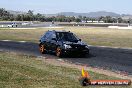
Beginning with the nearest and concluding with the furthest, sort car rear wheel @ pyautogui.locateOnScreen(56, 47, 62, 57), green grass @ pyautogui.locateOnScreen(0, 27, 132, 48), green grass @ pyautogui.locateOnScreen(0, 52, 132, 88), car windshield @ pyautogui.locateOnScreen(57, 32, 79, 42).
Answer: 1. green grass @ pyautogui.locateOnScreen(0, 52, 132, 88)
2. car rear wheel @ pyautogui.locateOnScreen(56, 47, 62, 57)
3. car windshield @ pyautogui.locateOnScreen(57, 32, 79, 42)
4. green grass @ pyautogui.locateOnScreen(0, 27, 132, 48)

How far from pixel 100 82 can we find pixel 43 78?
4.80m

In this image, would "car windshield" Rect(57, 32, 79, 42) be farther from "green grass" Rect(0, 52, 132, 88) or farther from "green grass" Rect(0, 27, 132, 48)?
"green grass" Rect(0, 27, 132, 48)

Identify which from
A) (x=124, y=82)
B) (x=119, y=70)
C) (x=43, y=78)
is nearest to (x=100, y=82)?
(x=124, y=82)

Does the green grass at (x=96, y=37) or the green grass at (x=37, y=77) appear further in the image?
the green grass at (x=96, y=37)

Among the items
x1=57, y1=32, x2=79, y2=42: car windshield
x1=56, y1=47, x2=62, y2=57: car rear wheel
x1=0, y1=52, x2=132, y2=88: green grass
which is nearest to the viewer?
x1=0, y1=52, x2=132, y2=88: green grass

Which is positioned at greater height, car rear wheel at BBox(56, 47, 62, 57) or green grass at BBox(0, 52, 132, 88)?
green grass at BBox(0, 52, 132, 88)

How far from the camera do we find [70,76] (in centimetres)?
1364

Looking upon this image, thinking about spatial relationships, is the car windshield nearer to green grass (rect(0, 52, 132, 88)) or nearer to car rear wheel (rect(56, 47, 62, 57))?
car rear wheel (rect(56, 47, 62, 57))

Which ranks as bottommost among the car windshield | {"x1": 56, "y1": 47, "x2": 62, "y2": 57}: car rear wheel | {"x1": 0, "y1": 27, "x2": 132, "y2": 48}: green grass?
{"x1": 0, "y1": 27, "x2": 132, "y2": 48}: green grass

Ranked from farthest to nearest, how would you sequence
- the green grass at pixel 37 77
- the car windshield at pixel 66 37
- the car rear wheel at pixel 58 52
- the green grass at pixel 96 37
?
the green grass at pixel 96 37 < the car windshield at pixel 66 37 < the car rear wheel at pixel 58 52 < the green grass at pixel 37 77

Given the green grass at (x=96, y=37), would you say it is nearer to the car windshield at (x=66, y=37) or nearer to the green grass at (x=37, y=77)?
the car windshield at (x=66, y=37)

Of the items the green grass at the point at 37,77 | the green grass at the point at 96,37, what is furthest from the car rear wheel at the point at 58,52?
the green grass at the point at 96,37

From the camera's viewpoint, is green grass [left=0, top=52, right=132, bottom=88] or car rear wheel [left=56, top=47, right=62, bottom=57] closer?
green grass [left=0, top=52, right=132, bottom=88]

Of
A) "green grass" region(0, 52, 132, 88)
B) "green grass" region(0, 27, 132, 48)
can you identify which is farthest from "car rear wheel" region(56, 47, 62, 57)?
"green grass" region(0, 27, 132, 48)
